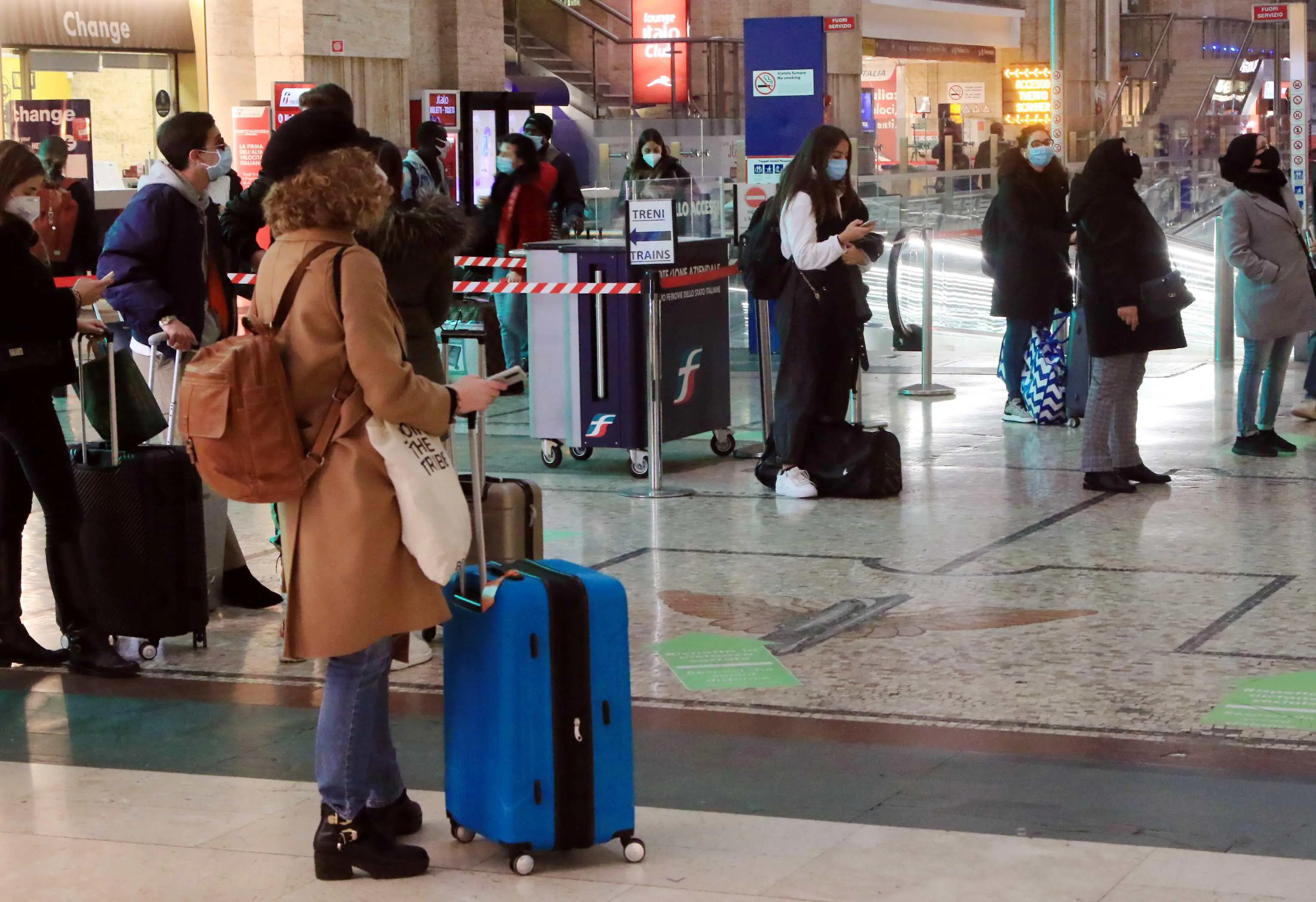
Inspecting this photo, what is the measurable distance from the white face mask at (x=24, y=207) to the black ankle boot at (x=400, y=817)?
2.71m

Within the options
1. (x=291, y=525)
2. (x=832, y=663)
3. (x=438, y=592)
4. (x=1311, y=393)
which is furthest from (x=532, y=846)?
(x=1311, y=393)

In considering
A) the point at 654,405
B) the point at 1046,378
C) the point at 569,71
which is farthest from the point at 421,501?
the point at 569,71

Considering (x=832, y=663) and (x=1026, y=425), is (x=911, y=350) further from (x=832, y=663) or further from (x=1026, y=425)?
(x=832, y=663)

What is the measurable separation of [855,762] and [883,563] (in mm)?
2702

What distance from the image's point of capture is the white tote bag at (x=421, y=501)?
156 inches

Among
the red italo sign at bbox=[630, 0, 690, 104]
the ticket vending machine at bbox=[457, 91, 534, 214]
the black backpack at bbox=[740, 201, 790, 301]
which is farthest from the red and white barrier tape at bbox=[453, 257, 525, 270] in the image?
the red italo sign at bbox=[630, 0, 690, 104]

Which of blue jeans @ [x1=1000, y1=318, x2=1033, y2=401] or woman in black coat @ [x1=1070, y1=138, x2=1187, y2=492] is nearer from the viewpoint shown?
woman in black coat @ [x1=1070, y1=138, x2=1187, y2=492]

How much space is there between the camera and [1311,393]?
1180 cm

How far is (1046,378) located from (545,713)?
7748mm

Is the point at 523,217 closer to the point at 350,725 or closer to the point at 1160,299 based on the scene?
the point at 1160,299

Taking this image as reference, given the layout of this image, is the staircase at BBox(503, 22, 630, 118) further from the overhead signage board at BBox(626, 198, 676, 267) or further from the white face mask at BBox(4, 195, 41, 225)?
the white face mask at BBox(4, 195, 41, 225)

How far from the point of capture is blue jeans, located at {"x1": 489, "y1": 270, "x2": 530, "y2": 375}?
13070mm

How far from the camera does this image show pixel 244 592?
23.8ft

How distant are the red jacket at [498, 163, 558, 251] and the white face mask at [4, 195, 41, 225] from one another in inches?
300
